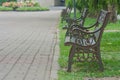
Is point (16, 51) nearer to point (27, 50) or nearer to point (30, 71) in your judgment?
point (27, 50)

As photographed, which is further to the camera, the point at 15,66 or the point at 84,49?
the point at 15,66

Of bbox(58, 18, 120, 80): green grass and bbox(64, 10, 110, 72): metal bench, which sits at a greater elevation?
bbox(64, 10, 110, 72): metal bench

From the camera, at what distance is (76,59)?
354 inches

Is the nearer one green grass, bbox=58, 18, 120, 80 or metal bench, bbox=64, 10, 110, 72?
green grass, bbox=58, 18, 120, 80

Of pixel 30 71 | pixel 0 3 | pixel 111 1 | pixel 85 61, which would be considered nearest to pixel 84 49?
pixel 85 61

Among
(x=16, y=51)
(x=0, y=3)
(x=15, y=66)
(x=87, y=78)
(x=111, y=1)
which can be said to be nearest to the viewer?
(x=87, y=78)

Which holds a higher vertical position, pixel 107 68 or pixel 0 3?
pixel 107 68

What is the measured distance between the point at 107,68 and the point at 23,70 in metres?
1.64

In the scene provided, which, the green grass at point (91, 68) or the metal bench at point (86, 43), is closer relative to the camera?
the green grass at point (91, 68)

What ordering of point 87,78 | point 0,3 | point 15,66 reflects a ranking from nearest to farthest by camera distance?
point 87,78, point 15,66, point 0,3

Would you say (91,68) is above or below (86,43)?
below

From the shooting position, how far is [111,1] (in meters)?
13.9

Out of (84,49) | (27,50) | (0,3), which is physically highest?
(84,49)

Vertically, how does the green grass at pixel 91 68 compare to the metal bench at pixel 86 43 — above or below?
below
